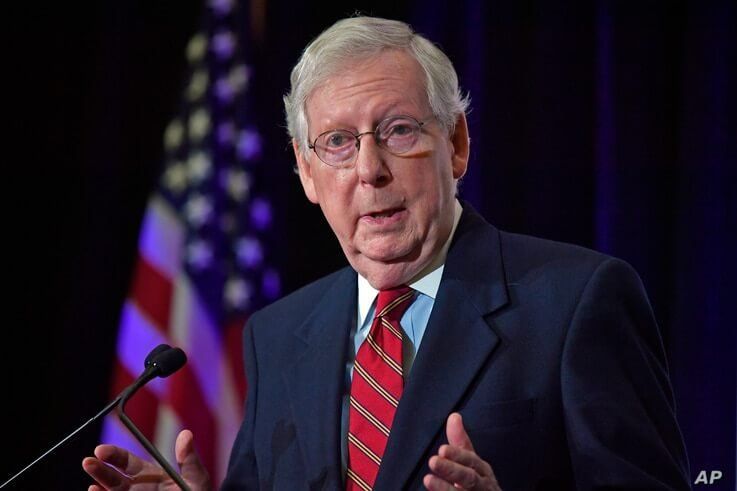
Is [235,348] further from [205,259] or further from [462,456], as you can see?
[462,456]

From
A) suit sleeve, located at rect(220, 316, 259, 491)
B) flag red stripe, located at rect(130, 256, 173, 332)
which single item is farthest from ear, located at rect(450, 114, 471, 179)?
flag red stripe, located at rect(130, 256, 173, 332)

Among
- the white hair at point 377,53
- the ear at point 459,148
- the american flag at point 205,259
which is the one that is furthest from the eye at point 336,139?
the american flag at point 205,259

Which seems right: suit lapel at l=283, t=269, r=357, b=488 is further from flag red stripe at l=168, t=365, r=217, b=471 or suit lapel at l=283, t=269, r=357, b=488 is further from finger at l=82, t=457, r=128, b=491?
flag red stripe at l=168, t=365, r=217, b=471

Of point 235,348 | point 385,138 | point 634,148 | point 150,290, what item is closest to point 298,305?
point 385,138

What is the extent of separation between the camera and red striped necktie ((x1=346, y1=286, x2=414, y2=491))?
187 centimetres

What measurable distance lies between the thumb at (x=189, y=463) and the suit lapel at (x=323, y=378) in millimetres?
220

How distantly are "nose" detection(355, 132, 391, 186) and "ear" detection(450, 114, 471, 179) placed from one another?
0.22 metres

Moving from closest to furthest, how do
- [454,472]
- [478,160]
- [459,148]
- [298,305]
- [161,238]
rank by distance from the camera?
1. [454,472]
2. [459,148]
3. [298,305]
4. [478,160]
5. [161,238]

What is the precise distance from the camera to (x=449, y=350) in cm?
189

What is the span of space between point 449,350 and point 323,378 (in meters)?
0.31

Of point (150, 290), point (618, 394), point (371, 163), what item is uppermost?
point (371, 163)

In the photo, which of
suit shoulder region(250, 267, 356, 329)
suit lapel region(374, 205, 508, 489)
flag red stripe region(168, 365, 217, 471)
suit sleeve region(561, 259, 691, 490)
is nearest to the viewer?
suit sleeve region(561, 259, 691, 490)

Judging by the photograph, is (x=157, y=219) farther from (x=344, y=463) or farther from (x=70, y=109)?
(x=344, y=463)

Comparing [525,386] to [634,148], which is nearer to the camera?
[525,386]
